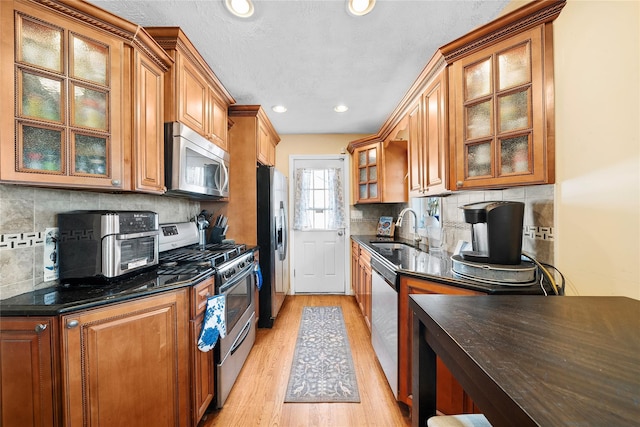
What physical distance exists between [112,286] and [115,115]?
2.89 ft

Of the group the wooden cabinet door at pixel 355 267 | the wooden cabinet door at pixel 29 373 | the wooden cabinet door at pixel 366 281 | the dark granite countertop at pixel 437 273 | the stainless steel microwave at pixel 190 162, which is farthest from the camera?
the wooden cabinet door at pixel 355 267

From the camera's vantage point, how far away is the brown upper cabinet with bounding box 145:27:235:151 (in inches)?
64.9

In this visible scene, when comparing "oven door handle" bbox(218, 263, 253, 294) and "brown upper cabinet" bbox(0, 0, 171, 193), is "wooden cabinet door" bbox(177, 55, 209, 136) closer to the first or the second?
"brown upper cabinet" bbox(0, 0, 171, 193)

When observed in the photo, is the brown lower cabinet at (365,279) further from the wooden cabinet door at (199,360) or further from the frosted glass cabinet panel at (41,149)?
the frosted glass cabinet panel at (41,149)

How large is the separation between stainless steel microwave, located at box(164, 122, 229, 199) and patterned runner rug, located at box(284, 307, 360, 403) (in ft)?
5.23

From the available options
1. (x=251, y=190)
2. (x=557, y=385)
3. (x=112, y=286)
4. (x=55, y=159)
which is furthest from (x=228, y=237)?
(x=557, y=385)

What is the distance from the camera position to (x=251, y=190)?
2.65 m

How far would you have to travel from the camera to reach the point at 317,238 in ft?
12.8

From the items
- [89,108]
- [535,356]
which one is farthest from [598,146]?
[89,108]

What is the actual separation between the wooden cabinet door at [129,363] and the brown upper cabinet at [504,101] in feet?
6.10

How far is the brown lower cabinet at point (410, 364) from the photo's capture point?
1277 mm

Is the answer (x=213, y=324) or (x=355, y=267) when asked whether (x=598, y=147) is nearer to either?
(x=213, y=324)

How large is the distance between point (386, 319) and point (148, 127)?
6.49 ft

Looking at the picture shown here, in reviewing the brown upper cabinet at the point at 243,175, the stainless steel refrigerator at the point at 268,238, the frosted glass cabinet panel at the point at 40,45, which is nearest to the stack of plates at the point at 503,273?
the stainless steel refrigerator at the point at 268,238
